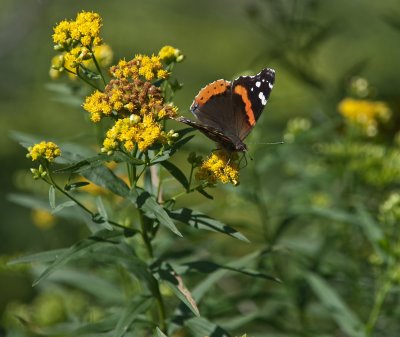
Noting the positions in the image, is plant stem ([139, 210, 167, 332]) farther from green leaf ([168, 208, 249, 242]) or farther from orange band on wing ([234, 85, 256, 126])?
orange band on wing ([234, 85, 256, 126])

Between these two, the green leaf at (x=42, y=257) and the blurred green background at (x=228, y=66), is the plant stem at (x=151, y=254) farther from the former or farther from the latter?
the blurred green background at (x=228, y=66)

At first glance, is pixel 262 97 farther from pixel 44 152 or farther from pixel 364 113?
pixel 364 113

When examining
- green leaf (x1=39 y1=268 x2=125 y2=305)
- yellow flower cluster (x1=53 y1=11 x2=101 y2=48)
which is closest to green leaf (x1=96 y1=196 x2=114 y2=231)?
yellow flower cluster (x1=53 y1=11 x2=101 y2=48)

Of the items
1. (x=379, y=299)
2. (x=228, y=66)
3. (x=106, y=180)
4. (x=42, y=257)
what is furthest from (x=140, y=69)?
(x=228, y=66)

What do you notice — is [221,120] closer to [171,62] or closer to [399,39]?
[171,62]

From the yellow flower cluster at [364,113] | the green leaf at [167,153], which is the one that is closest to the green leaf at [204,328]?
the green leaf at [167,153]
